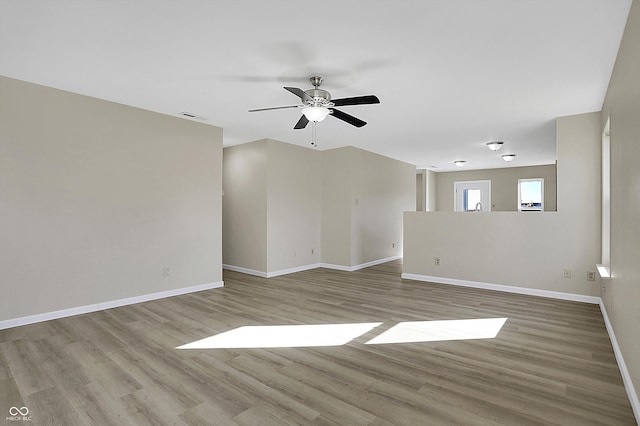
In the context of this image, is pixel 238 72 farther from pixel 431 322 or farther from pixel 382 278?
pixel 382 278

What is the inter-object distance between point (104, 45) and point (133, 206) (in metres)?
2.14

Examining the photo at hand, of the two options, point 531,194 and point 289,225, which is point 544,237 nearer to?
point 289,225

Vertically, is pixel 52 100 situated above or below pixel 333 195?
above

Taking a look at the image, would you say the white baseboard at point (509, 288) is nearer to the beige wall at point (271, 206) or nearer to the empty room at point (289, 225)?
the empty room at point (289, 225)

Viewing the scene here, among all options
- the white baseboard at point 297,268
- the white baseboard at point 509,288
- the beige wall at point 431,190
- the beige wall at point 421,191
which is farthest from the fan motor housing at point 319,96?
the beige wall at point 431,190

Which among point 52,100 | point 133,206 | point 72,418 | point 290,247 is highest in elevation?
point 52,100

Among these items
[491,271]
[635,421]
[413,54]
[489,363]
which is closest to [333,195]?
[491,271]

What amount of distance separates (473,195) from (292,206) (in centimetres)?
710

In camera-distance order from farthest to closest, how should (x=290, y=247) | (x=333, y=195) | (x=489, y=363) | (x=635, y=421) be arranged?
(x=333, y=195), (x=290, y=247), (x=489, y=363), (x=635, y=421)

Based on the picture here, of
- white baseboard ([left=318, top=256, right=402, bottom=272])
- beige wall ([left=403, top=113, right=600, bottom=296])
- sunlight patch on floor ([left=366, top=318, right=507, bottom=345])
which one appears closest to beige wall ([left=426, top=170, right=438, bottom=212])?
white baseboard ([left=318, top=256, right=402, bottom=272])

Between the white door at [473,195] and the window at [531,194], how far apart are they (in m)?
0.87

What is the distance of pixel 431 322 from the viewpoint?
3.63 m

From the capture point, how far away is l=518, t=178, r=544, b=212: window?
31.9 feet

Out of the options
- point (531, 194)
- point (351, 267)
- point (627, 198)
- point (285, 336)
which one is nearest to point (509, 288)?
point (351, 267)
